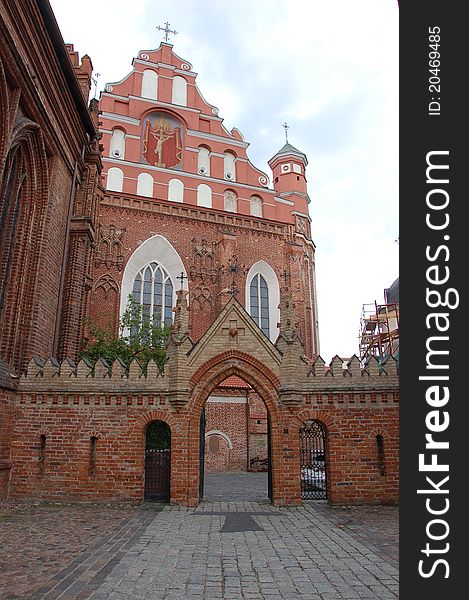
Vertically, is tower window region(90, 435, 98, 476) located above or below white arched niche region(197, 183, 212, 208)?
below

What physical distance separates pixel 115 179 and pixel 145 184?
1.56 meters

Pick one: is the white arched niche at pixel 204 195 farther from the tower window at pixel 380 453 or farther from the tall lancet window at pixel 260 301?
the tower window at pixel 380 453

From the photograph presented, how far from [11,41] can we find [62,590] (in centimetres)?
1019

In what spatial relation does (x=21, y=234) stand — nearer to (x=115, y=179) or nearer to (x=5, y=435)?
(x=5, y=435)

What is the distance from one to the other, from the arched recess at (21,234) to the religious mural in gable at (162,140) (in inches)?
546

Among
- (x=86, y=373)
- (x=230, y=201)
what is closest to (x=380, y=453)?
(x=86, y=373)

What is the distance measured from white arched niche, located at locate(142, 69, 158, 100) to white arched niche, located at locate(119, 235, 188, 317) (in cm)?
949

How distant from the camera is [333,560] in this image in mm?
6355

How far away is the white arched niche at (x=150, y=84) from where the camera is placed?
27.7 metres

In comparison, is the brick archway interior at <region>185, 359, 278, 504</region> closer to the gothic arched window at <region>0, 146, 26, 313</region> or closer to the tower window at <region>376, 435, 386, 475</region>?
the tower window at <region>376, 435, 386, 475</region>

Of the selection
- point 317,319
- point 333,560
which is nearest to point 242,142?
point 317,319

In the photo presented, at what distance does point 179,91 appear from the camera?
28375mm

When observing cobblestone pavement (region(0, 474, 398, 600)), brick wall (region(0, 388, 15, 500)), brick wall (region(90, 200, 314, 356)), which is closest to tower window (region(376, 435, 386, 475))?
cobblestone pavement (region(0, 474, 398, 600))

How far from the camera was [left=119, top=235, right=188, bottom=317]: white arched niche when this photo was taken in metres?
23.2
